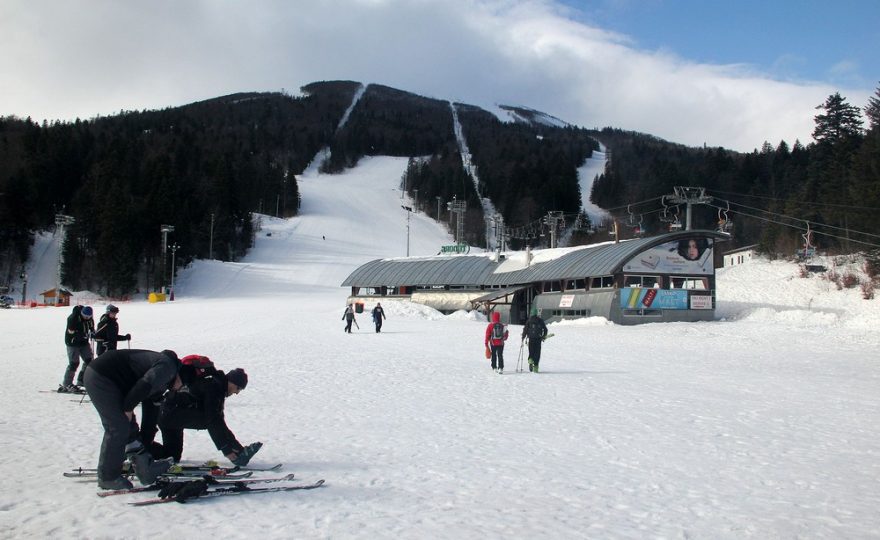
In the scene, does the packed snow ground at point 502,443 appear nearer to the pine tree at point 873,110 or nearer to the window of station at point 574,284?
Answer: the window of station at point 574,284

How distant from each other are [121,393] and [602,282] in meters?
35.2

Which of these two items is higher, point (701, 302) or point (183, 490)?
point (701, 302)

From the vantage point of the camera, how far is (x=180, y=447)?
6.57 metres

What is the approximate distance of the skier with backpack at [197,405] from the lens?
6.31 metres

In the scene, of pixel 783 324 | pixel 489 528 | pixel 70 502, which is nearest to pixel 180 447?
pixel 70 502

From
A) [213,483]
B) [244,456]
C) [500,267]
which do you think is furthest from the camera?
[500,267]

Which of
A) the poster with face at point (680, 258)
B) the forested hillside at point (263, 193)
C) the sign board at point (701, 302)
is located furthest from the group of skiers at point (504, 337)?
the forested hillside at point (263, 193)

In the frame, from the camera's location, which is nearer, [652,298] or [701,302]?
[652,298]

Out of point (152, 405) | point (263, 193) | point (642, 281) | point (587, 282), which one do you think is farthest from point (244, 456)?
point (263, 193)

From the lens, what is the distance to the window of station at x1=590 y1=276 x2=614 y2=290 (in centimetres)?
3809

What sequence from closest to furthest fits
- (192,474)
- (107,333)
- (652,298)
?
1. (192,474)
2. (107,333)
3. (652,298)

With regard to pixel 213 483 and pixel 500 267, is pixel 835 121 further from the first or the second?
pixel 213 483

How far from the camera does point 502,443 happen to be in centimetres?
827

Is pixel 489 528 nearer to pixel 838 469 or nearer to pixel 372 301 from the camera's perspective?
pixel 838 469
